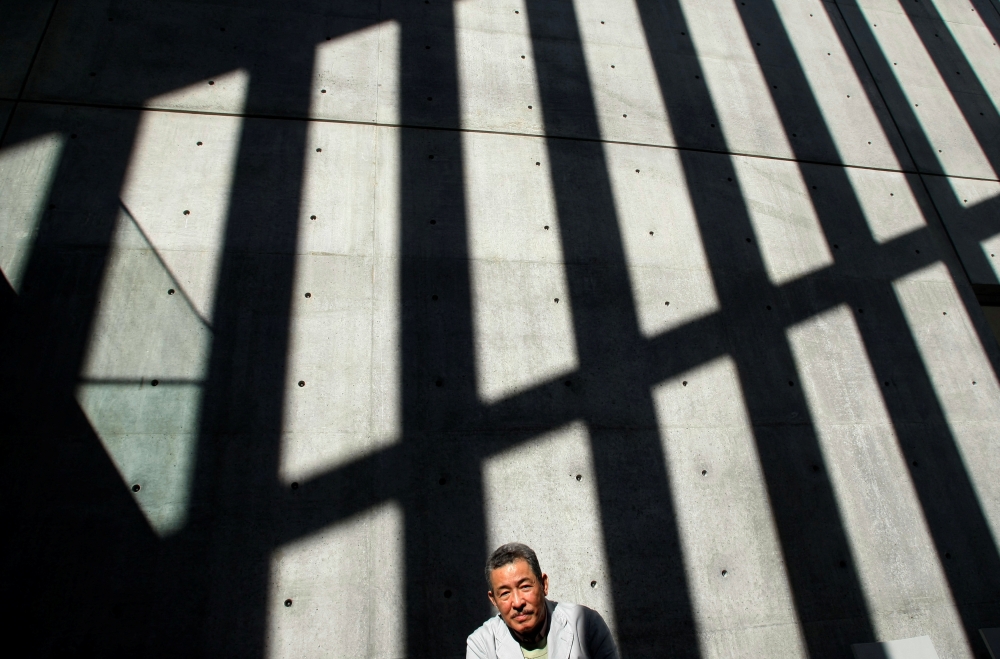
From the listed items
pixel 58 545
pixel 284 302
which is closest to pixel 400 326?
pixel 284 302

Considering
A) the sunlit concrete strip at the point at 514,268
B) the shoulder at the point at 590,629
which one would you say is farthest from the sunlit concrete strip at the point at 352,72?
the shoulder at the point at 590,629

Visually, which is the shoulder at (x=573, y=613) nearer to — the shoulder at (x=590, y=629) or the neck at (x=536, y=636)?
the shoulder at (x=590, y=629)

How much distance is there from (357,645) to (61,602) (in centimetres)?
235

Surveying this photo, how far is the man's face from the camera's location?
10.2 ft

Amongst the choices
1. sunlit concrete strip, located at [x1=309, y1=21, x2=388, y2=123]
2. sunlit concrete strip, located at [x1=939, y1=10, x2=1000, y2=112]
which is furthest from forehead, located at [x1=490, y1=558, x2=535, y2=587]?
sunlit concrete strip, located at [x1=939, y1=10, x2=1000, y2=112]

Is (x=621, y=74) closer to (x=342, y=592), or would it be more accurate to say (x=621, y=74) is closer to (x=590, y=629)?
(x=342, y=592)

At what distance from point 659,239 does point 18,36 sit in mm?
7912

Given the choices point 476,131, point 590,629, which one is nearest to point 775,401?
point 590,629

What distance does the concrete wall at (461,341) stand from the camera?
5.32 meters

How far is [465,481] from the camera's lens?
575cm

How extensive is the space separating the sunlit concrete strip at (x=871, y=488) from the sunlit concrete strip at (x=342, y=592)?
14.3 ft

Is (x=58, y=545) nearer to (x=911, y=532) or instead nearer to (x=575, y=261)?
(x=575, y=261)

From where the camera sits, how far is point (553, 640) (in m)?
3.20

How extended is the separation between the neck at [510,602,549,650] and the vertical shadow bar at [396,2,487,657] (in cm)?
223
